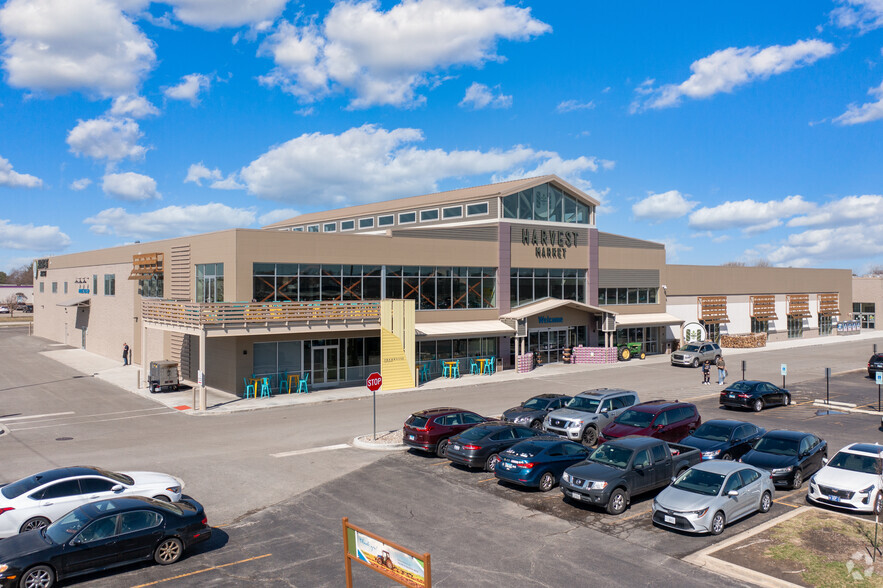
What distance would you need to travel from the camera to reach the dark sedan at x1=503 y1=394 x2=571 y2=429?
22844mm

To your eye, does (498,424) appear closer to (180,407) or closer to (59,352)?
(180,407)

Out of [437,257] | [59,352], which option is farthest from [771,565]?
[59,352]

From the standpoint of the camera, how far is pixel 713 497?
13.4 metres

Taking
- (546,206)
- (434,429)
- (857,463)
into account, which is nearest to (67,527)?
(434,429)

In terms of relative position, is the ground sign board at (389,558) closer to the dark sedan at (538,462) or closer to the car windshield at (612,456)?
the dark sedan at (538,462)

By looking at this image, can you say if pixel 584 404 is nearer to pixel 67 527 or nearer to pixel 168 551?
pixel 168 551

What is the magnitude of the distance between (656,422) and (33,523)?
1694 cm

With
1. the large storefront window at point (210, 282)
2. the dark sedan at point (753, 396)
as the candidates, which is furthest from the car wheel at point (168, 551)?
the dark sedan at point (753, 396)

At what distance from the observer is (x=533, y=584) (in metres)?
10.8

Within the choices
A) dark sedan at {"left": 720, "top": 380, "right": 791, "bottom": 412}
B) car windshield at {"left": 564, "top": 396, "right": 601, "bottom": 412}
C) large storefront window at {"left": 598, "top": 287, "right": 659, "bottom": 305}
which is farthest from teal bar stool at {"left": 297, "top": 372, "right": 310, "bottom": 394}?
large storefront window at {"left": 598, "top": 287, "right": 659, "bottom": 305}

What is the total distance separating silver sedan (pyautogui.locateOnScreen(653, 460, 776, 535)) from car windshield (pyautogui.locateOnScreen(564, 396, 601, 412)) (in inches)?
303

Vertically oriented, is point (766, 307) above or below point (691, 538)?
above

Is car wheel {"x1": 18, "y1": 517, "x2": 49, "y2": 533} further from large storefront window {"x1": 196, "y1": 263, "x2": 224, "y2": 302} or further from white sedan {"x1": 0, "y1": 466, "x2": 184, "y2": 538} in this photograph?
large storefront window {"x1": 196, "y1": 263, "x2": 224, "y2": 302}

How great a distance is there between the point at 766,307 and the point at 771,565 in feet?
184
